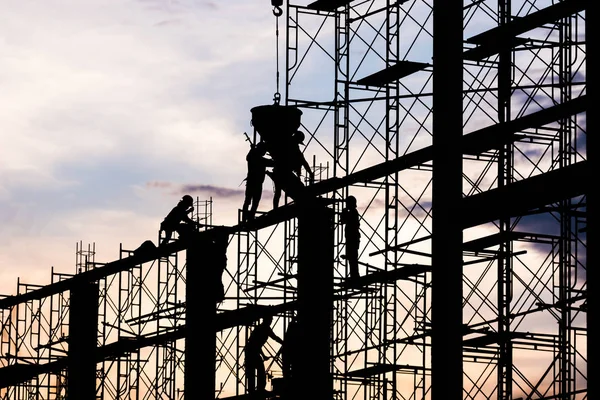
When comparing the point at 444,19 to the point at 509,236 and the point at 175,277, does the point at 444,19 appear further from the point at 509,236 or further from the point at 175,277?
the point at 175,277

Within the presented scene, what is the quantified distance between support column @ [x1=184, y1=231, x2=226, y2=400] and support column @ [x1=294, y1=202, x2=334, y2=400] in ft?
16.5

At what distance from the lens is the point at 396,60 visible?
31734 mm

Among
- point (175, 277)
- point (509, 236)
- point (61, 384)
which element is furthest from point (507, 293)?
point (61, 384)

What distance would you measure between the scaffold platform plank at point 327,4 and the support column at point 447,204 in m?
7.14

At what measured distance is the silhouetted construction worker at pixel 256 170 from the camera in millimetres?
31734

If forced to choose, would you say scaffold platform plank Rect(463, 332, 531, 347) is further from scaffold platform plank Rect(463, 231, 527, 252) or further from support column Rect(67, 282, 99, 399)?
support column Rect(67, 282, 99, 399)

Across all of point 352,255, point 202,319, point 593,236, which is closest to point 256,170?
point 352,255

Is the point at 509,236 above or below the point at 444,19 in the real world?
below

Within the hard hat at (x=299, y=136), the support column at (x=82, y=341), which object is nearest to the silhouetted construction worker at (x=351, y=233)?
the hard hat at (x=299, y=136)

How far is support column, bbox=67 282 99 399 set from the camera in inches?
1615

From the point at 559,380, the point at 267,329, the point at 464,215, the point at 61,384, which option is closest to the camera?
the point at 464,215

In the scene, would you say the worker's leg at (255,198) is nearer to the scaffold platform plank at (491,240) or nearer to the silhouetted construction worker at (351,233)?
the silhouetted construction worker at (351,233)

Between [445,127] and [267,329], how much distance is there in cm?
1002

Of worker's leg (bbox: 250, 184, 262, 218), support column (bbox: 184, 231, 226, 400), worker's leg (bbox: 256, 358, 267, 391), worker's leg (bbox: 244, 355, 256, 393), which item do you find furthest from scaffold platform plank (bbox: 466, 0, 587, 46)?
worker's leg (bbox: 256, 358, 267, 391)
